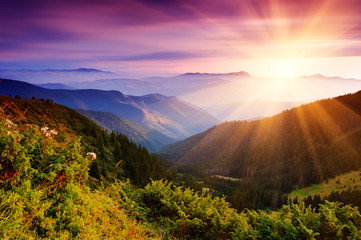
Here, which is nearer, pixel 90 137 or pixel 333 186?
pixel 90 137

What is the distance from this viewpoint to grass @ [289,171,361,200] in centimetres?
15312

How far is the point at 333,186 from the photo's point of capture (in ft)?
Answer: 531

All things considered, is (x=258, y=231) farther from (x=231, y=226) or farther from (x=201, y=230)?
(x=201, y=230)

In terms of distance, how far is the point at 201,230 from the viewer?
635 inches

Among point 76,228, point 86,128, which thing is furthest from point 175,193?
point 86,128

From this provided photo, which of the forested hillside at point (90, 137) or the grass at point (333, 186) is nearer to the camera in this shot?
the forested hillside at point (90, 137)

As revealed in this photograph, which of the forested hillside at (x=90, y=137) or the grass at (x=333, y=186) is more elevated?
the forested hillside at (x=90, y=137)

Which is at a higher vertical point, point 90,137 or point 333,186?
point 90,137

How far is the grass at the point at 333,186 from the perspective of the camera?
15312cm

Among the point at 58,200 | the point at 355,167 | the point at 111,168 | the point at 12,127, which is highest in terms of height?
the point at 12,127

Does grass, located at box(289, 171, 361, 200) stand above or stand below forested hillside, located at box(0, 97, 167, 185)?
below

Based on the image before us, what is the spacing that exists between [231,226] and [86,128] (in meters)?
80.6

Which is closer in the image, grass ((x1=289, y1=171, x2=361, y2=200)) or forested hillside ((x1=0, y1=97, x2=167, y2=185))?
forested hillside ((x1=0, y1=97, x2=167, y2=185))

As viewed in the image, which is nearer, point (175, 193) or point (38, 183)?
point (38, 183)
